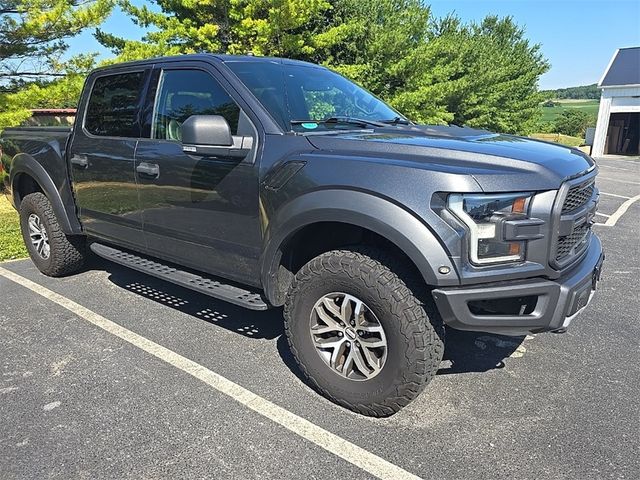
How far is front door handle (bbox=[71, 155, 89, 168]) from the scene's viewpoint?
14.0ft

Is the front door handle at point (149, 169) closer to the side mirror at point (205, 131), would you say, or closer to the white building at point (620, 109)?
the side mirror at point (205, 131)

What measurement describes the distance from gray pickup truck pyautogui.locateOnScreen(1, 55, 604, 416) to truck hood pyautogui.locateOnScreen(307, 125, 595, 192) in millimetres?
11

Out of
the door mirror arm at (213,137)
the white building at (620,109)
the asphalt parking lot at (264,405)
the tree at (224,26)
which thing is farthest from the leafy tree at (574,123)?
the door mirror arm at (213,137)

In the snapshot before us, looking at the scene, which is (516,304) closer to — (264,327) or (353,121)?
(353,121)

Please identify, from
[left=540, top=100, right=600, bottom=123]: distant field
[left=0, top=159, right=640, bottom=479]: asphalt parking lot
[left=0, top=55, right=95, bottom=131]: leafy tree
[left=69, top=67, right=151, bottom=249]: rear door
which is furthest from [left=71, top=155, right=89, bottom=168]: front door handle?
[left=540, top=100, right=600, bottom=123]: distant field

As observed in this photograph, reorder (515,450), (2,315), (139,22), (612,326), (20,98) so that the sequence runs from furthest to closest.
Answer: (139,22), (20,98), (2,315), (612,326), (515,450)

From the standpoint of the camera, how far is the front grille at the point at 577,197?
249 centimetres

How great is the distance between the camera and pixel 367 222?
2525 mm

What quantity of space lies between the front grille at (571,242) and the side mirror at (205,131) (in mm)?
1918

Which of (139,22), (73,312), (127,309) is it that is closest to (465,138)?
(127,309)

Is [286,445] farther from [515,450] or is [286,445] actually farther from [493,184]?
[493,184]

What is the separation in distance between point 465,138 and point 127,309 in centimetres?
306

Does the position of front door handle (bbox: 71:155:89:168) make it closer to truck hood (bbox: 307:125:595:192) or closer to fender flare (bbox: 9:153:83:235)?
fender flare (bbox: 9:153:83:235)

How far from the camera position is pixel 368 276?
2.58m
